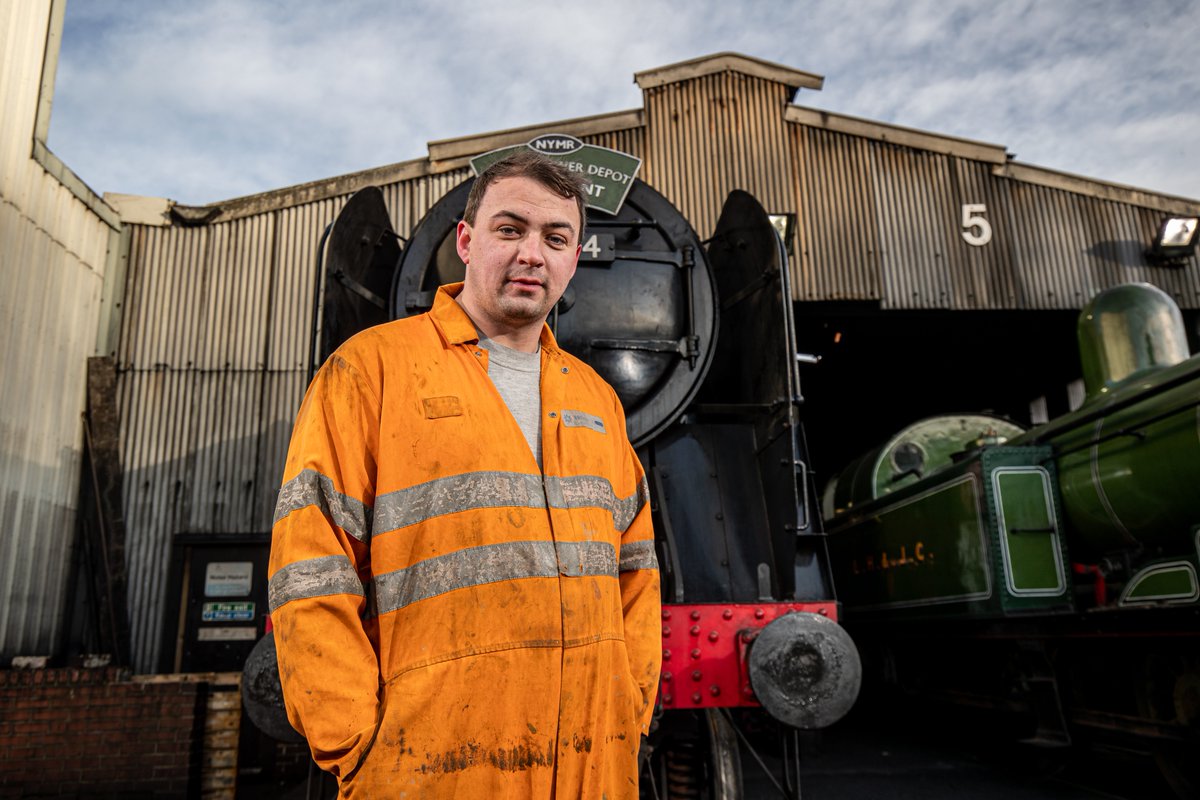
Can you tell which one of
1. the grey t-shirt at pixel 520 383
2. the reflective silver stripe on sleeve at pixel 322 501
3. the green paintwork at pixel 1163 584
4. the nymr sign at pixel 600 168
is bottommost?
the green paintwork at pixel 1163 584

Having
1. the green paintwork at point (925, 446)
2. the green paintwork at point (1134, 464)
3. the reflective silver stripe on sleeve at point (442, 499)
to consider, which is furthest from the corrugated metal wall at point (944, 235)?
the reflective silver stripe on sleeve at point (442, 499)

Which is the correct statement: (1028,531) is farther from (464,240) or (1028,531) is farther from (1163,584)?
(464,240)

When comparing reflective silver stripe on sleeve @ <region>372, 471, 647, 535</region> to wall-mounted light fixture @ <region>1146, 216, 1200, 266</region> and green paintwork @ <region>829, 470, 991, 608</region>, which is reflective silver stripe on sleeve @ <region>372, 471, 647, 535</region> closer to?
green paintwork @ <region>829, 470, 991, 608</region>

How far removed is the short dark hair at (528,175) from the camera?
160cm

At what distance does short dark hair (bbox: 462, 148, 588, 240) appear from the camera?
160 cm

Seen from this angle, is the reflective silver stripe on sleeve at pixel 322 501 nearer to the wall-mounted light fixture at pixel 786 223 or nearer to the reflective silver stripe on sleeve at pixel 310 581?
the reflective silver stripe on sleeve at pixel 310 581

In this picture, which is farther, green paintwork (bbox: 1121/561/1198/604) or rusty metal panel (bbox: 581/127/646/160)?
rusty metal panel (bbox: 581/127/646/160)

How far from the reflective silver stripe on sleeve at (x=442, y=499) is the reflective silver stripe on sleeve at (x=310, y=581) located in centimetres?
11

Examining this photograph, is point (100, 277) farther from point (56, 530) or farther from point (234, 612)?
point (234, 612)

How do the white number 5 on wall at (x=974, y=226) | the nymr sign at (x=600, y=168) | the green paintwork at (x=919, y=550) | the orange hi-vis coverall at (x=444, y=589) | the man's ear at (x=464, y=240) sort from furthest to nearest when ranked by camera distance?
the white number 5 on wall at (x=974, y=226) → the green paintwork at (x=919, y=550) → the nymr sign at (x=600, y=168) → the man's ear at (x=464, y=240) → the orange hi-vis coverall at (x=444, y=589)

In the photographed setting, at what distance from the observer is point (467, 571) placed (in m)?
1.39

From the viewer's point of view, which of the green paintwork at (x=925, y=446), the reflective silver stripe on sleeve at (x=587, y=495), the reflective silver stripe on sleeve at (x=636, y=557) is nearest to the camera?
the reflective silver stripe on sleeve at (x=587, y=495)

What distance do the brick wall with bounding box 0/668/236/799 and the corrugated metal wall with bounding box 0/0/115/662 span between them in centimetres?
92

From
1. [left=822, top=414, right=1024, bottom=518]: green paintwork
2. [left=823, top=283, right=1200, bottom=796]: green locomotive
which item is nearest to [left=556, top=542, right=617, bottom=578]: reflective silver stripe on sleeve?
[left=823, top=283, right=1200, bottom=796]: green locomotive
